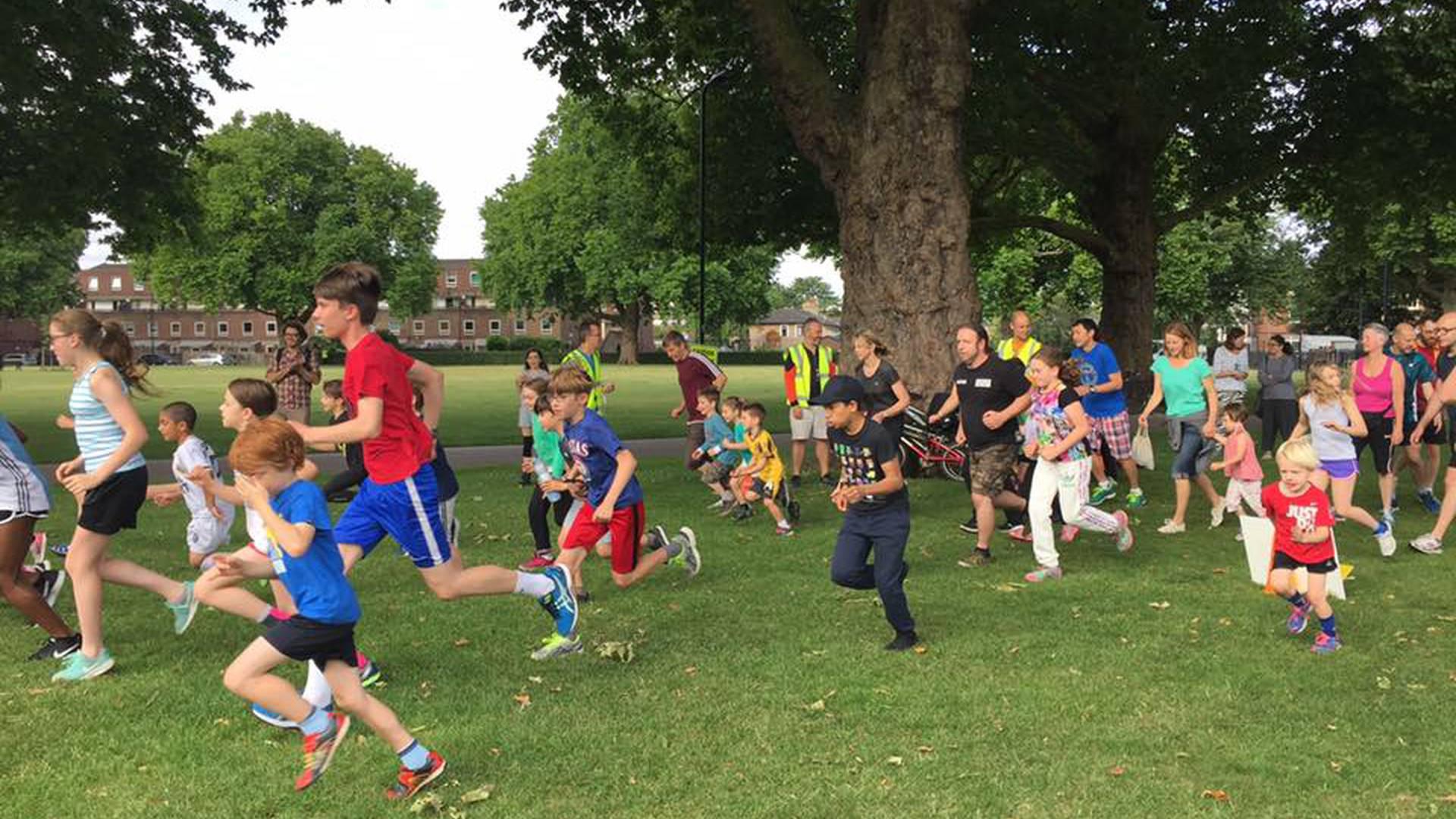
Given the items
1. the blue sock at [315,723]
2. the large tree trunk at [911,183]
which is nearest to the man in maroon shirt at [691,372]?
the large tree trunk at [911,183]

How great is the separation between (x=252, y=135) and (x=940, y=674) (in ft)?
247

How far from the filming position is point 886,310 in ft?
42.7

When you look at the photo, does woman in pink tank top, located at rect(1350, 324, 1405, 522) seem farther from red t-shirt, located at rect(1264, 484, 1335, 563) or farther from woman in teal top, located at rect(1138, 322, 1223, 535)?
red t-shirt, located at rect(1264, 484, 1335, 563)

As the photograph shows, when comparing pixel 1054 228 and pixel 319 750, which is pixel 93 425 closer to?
pixel 319 750

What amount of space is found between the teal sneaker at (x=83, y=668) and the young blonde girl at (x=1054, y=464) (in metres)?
6.25

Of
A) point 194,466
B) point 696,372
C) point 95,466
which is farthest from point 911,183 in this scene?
point 95,466

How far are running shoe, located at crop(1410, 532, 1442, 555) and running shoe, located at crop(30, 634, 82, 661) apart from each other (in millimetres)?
10180

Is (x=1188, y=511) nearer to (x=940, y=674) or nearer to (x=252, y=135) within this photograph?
(x=940, y=674)

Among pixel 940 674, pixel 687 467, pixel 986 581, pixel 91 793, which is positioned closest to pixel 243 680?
pixel 91 793

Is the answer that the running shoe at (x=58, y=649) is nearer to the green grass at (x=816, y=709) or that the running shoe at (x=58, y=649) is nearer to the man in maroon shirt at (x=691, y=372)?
the green grass at (x=816, y=709)

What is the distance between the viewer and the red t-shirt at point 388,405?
5.05 metres

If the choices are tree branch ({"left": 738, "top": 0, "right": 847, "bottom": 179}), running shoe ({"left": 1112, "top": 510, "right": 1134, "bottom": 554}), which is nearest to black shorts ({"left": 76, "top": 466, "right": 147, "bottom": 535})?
running shoe ({"left": 1112, "top": 510, "right": 1134, "bottom": 554})

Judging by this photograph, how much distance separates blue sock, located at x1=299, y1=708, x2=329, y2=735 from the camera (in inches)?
Answer: 161

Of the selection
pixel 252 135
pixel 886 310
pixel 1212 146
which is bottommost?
pixel 886 310
